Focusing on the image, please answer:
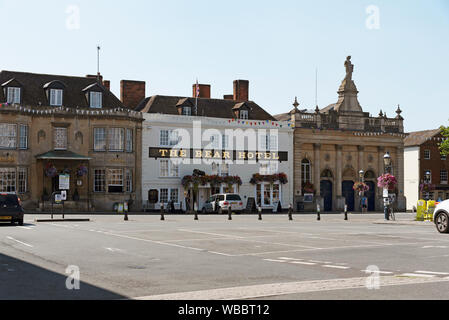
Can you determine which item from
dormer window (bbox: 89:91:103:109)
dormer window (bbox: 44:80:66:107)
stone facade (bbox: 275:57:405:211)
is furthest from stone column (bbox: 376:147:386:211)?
dormer window (bbox: 44:80:66:107)

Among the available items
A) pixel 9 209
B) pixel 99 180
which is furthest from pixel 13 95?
pixel 9 209

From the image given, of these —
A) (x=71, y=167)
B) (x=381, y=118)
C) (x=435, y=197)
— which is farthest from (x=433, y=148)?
(x=71, y=167)

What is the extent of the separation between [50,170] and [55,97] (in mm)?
6402

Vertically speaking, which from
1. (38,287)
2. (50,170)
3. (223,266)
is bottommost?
(223,266)

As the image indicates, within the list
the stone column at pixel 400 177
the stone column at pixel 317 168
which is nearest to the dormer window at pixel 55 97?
the stone column at pixel 317 168

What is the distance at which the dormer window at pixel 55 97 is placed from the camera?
5397 centimetres

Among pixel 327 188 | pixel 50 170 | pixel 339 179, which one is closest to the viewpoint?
pixel 50 170

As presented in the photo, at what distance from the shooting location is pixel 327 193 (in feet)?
217

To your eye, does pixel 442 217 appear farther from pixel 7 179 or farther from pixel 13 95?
pixel 13 95

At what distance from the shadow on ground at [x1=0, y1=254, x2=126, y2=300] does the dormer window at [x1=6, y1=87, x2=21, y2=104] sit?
1613 inches

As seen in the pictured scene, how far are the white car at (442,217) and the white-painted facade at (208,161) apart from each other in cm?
3408

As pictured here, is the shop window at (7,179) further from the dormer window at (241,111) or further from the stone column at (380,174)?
the stone column at (380,174)

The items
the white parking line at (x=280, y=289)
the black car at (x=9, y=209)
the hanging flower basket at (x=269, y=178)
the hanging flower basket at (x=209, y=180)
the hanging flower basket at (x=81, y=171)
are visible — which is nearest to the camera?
the white parking line at (x=280, y=289)

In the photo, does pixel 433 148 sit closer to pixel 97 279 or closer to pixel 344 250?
pixel 344 250
